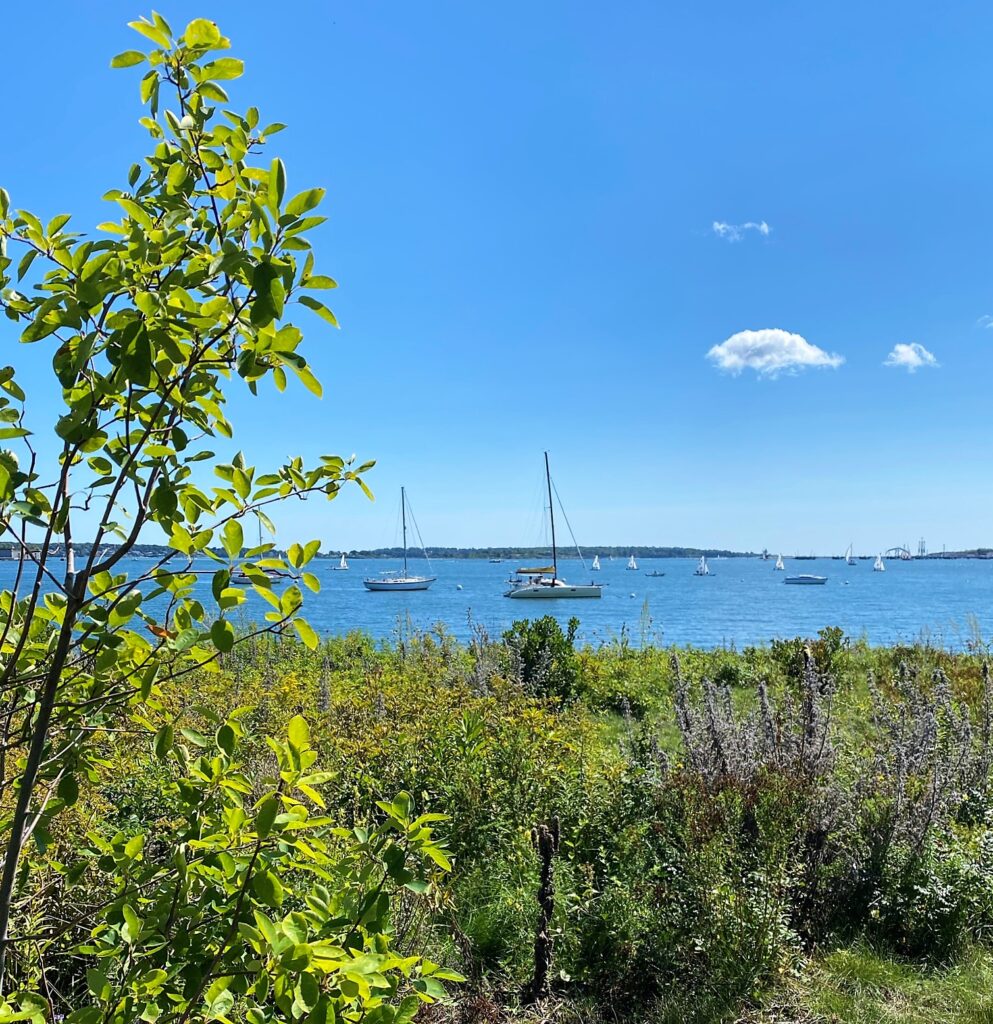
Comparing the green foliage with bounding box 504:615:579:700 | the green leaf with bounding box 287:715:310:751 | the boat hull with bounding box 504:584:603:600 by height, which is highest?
the green leaf with bounding box 287:715:310:751

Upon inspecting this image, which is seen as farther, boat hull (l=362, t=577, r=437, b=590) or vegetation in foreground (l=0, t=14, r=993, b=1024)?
boat hull (l=362, t=577, r=437, b=590)

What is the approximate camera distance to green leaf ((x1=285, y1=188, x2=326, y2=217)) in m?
1.14

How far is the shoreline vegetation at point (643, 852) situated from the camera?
3.15m

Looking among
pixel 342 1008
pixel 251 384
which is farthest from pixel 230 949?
pixel 251 384

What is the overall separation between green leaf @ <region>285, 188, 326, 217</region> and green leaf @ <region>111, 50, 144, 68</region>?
Result: 0.42 m

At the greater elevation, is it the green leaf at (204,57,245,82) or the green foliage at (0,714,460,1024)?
the green leaf at (204,57,245,82)

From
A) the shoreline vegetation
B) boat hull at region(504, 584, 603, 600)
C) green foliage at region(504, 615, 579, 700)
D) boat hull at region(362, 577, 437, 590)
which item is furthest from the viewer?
boat hull at region(362, 577, 437, 590)

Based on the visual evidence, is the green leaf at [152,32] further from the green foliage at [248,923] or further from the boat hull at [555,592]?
the boat hull at [555,592]

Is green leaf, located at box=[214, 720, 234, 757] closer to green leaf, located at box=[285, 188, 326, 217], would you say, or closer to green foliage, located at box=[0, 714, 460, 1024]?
green foliage, located at box=[0, 714, 460, 1024]

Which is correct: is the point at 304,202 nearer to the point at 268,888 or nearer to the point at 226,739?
the point at 226,739

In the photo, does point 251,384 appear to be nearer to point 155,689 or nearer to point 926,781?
point 155,689

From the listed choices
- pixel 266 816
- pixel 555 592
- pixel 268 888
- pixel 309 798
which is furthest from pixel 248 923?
pixel 555 592

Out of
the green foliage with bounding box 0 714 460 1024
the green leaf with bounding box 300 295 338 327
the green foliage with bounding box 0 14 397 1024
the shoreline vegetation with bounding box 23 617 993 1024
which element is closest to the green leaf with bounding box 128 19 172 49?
the green foliage with bounding box 0 14 397 1024

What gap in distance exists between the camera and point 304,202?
1154 millimetres
